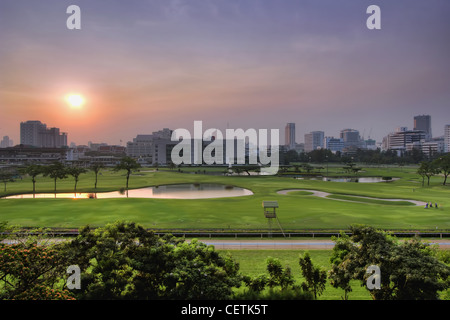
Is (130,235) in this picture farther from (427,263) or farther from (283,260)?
Result: (427,263)

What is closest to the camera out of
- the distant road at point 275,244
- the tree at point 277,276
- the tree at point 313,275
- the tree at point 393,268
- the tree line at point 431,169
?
the tree at point 393,268

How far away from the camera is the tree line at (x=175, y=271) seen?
1185cm

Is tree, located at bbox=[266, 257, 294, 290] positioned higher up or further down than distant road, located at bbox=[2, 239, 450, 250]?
higher up

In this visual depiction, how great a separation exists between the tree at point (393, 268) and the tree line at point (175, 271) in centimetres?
4

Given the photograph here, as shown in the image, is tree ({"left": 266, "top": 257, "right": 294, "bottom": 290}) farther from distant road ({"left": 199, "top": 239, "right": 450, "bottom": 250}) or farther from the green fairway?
the green fairway

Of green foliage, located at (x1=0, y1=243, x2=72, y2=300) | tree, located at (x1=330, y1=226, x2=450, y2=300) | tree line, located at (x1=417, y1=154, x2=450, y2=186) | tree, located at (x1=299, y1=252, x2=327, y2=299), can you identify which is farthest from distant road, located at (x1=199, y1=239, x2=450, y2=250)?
tree line, located at (x1=417, y1=154, x2=450, y2=186)

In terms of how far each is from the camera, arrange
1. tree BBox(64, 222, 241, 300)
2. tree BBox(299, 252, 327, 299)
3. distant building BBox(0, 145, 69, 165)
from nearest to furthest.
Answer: tree BBox(64, 222, 241, 300) → tree BBox(299, 252, 327, 299) → distant building BBox(0, 145, 69, 165)

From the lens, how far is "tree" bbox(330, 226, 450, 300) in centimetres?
1204

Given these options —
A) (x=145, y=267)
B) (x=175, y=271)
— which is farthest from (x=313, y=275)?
(x=145, y=267)

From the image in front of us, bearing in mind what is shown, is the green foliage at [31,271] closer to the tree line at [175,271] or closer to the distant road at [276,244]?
the tree line at [175,271]

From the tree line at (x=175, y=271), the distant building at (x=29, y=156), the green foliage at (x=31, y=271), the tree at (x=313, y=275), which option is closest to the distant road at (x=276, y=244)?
the tree line at (x=175, y=271)

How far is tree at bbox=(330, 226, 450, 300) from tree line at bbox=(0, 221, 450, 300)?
0.04 meters

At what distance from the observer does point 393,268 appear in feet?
42.1
